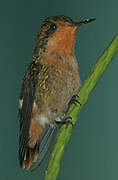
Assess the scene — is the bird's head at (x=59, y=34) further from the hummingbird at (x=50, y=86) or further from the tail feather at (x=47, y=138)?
the tail feather at (x=47, y=138)

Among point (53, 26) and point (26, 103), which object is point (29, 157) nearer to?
point (26, 103)

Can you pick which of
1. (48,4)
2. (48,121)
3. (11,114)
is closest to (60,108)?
(48,121)

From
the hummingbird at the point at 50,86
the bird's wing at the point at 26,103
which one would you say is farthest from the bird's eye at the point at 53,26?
the bird's wing at the point at 26,103

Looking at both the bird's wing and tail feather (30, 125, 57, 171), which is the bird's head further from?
tail feather (30, 125, 57, 171)

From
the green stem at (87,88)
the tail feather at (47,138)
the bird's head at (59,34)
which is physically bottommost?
the green stem at (87,88)

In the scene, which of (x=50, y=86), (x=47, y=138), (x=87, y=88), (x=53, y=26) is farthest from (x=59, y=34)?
(x=87, y=88)

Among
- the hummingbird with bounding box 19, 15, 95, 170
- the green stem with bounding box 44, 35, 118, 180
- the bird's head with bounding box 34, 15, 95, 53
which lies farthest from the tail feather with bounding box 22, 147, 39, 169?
the green stem with bounding box 44, 35, 118, 180

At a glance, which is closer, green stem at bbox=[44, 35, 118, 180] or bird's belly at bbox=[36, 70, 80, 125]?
green stem at bbox=[44, 35, 118, 180]

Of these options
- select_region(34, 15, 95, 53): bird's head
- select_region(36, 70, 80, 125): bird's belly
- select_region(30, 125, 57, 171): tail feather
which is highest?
select_region(34, 15, 95, 53): bird's head
